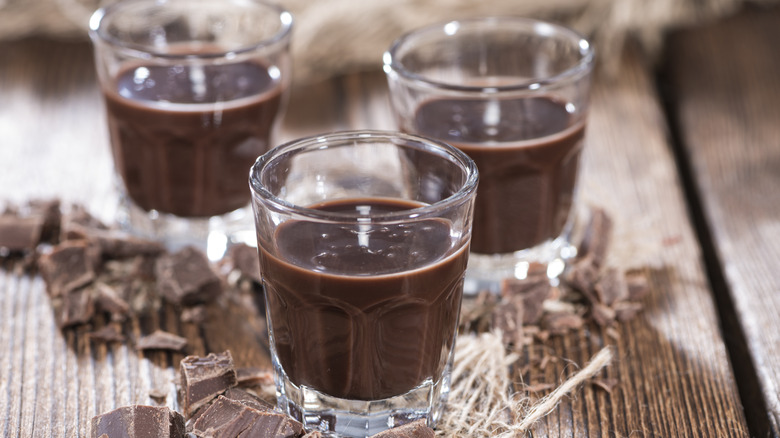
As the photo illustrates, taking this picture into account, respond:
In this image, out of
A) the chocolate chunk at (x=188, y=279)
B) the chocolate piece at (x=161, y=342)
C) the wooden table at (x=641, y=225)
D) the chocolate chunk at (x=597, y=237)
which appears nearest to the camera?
the wooden table at (x=641, y=225)

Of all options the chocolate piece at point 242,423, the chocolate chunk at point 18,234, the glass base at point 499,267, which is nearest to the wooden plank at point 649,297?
the glass base at point 499,267

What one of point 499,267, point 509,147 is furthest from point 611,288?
point 509,147

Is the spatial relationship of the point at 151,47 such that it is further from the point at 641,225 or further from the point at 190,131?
the point at 641,225

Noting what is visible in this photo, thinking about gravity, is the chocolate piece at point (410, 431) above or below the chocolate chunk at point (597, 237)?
above

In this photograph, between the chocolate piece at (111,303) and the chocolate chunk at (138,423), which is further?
the chocolate piece at (111,303)

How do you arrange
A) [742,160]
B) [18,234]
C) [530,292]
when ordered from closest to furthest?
[530,292]
[18,234]
[742,160]

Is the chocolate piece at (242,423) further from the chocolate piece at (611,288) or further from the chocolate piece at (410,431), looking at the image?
the chocolate piece at (611,288)

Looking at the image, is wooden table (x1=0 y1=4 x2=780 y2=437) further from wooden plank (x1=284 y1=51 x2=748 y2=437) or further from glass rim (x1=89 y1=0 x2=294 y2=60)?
glass rim (x1=89 y1=0 x2=294 y2=60)
